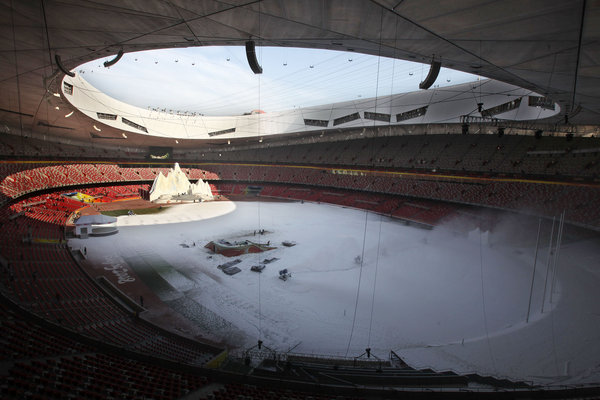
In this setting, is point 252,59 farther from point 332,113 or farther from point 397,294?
point 332,113

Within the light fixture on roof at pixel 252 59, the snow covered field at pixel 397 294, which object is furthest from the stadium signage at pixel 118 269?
the light fixture on roof at pixel 252 59

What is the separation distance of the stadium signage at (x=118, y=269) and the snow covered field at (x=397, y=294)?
369 millimetres

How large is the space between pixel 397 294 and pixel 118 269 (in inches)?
644

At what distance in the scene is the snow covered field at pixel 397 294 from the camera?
9929 millimetres

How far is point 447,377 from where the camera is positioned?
824cm

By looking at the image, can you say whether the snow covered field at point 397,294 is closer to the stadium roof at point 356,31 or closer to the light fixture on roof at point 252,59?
the stadium roof at point 356,31

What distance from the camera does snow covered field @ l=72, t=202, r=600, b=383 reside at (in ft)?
32.6

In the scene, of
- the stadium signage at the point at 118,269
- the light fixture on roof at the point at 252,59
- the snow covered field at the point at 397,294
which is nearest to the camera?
the light fixture on roof at the point at 252,59

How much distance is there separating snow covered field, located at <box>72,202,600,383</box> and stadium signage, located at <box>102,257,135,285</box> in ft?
1.21

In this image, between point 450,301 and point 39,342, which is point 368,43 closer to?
point 450,301

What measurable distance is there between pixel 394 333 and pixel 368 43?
37.4ft

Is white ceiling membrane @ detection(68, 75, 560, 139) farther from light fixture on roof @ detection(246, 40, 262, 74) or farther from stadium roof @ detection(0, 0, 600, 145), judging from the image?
light fixture on roof @ detection(246, 40, 262, 74)

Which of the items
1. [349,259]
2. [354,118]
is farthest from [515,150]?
[349,259]

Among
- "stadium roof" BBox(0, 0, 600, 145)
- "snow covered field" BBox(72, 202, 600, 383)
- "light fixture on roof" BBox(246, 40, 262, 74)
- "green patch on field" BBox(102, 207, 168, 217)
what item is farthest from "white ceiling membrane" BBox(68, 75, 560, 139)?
"light fixture on roof" BBox(246, 40, 262, 74)
